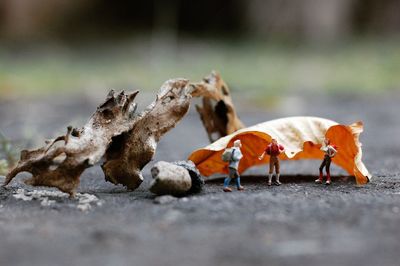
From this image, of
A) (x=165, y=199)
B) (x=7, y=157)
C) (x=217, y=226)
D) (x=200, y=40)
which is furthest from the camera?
(x=200, y=40)

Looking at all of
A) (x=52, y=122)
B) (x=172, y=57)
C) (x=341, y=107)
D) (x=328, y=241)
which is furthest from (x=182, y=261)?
(x=172, y=57)

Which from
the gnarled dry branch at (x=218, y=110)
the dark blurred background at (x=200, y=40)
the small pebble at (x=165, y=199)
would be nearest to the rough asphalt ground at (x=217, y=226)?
the small pebble at (x=165, y=199)

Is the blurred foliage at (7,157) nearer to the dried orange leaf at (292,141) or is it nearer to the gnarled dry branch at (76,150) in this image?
the gnarled dry branch at (76,150)

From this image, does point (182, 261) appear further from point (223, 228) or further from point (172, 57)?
point (172, 57)

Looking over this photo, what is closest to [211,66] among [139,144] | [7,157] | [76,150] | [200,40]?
[200,40]

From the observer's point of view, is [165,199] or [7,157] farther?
[7,157]

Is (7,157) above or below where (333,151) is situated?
below

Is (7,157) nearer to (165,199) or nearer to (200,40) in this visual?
(165,199)
